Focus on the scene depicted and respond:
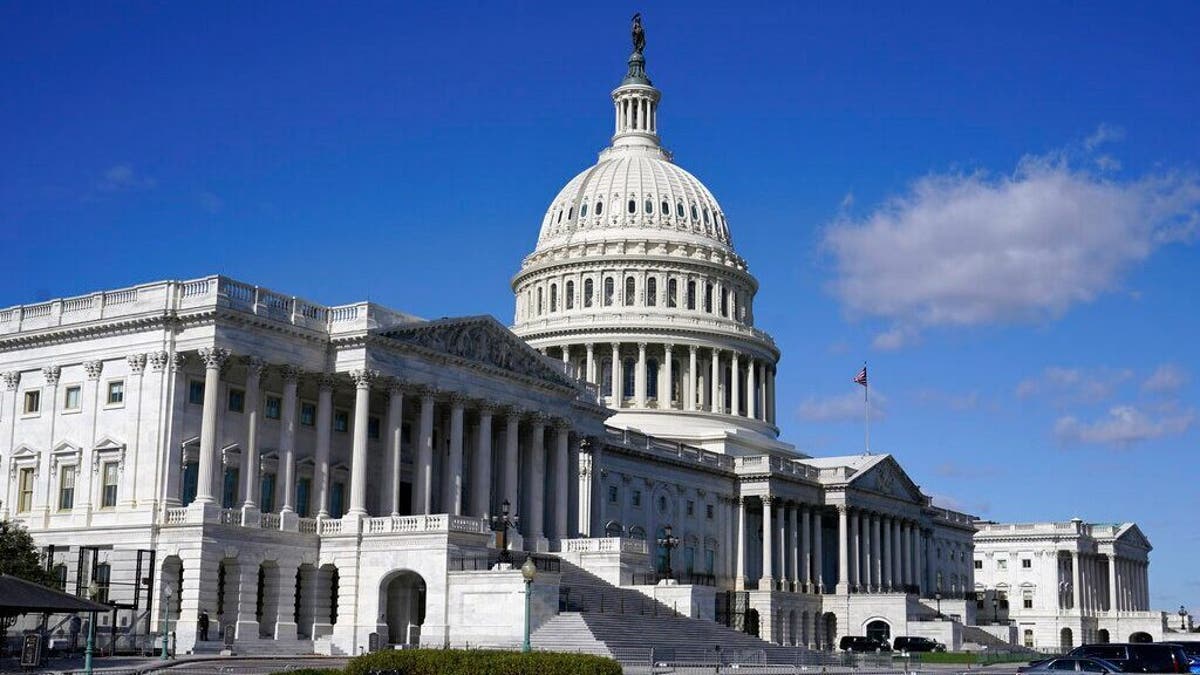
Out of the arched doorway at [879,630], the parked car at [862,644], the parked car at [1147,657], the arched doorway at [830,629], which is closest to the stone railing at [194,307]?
the parked car at [1147,657]

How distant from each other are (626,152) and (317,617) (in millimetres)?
87720

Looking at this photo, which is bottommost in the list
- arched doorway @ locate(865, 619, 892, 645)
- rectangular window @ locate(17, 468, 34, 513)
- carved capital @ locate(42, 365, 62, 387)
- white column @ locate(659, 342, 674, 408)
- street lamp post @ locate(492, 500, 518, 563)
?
arched doorway @ locate(865, 619, 892, 645)

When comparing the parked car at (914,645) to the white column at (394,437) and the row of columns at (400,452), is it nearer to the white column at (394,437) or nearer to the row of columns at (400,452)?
the row of columns at (400,452)

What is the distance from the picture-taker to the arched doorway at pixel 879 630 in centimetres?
12481

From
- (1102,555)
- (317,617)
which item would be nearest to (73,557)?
(317,617)

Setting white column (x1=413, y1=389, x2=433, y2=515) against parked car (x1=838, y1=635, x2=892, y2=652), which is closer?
white column (x1=413, y1=389, x2=433, y2=515)

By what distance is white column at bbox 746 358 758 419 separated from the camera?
14562 cm

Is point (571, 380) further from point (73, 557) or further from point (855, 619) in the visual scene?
point (855, 619)

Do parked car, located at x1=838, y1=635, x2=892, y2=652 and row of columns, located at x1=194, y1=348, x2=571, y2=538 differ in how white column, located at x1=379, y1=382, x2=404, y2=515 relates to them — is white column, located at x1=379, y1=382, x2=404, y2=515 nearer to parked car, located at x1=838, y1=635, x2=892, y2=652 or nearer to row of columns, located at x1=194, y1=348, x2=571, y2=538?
row of columns, located at x1=194, y1=348, x2=571, y2=538

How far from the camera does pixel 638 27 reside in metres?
165

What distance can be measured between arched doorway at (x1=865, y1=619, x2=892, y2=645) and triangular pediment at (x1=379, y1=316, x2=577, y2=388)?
43.4 meters

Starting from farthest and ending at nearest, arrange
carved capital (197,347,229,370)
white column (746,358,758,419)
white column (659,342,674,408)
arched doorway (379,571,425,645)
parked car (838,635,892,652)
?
white column (746,358,758,419) < white column (659,342,674,408) < parked car (838,635,892,652) < arched doorway (379,571,425,645) < carved capital (197,347,229,370)

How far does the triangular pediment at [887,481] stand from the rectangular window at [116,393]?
239 feet

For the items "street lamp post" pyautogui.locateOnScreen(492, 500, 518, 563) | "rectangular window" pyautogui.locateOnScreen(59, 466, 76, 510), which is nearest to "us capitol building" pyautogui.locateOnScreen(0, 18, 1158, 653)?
"rectangular window" pyautogui.locateOnScreen(59, 466, 76, 510)
